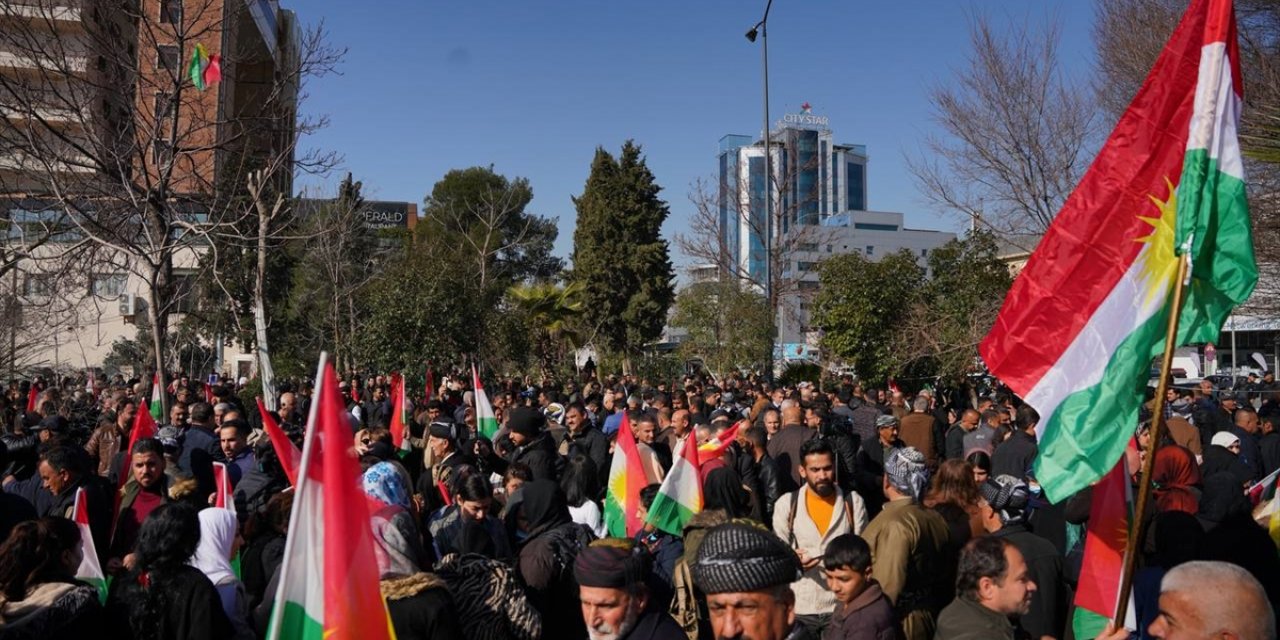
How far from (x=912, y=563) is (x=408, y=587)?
2.51 metres

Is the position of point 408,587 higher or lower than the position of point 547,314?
lower

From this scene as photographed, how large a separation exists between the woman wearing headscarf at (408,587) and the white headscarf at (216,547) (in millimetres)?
1037

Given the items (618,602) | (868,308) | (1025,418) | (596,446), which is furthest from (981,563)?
(868,308)

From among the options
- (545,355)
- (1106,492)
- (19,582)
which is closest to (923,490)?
(1106,492)

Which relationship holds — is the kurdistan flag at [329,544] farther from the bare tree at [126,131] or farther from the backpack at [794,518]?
the bare tree at [126,131]

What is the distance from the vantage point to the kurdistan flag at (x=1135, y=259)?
4.16 metres

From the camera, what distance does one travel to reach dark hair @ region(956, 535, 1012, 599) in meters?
4.14

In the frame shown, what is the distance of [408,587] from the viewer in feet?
12.9

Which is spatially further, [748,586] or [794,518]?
[794,518]

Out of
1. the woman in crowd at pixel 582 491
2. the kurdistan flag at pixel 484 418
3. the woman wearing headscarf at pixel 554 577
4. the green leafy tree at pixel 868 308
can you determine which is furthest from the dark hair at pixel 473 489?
the green leafy tree at pixel 868 308

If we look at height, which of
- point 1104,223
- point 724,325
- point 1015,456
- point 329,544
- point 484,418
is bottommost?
point 1015,456

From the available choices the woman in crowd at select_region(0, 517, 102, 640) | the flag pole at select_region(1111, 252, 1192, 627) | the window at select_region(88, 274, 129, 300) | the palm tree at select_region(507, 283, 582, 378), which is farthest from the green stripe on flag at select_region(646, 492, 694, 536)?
the palm tree at select_region(507, 283, 582, 378)

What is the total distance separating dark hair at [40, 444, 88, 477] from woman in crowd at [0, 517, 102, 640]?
2.41m

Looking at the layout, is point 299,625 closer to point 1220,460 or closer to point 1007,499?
point 1007,499
